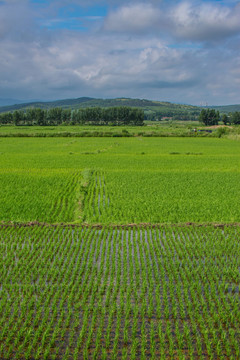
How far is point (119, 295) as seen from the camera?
7172mm

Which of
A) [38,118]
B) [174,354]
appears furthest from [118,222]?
[38,118]

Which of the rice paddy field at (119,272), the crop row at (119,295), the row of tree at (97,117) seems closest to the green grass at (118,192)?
the rice paddy field at (119,272)

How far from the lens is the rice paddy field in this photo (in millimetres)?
5707

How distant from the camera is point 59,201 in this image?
49.5ft

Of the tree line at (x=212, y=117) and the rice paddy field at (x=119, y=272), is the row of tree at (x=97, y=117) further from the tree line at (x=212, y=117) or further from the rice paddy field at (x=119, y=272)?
the rice paddy field at (x=119, y=272)

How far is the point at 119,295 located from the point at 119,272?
1.11 metres

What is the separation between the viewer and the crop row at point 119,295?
5.61 metres

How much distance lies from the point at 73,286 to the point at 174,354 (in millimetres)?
3015

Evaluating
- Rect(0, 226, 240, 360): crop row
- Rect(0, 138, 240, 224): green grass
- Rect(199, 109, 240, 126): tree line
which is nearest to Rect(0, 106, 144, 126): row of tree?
Rect(199, 109, 240, 126): tree line

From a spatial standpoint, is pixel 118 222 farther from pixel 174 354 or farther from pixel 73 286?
pixel 174 354

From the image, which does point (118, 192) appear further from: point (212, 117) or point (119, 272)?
point (212, 117)

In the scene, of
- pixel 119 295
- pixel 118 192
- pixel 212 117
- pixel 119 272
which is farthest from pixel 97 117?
pixel 119 295

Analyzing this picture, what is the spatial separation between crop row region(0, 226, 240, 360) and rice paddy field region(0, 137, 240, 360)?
0.03 metres

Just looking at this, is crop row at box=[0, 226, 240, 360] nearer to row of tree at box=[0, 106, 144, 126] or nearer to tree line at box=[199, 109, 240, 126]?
row of tree at box=[0, 106, 144, 126]
